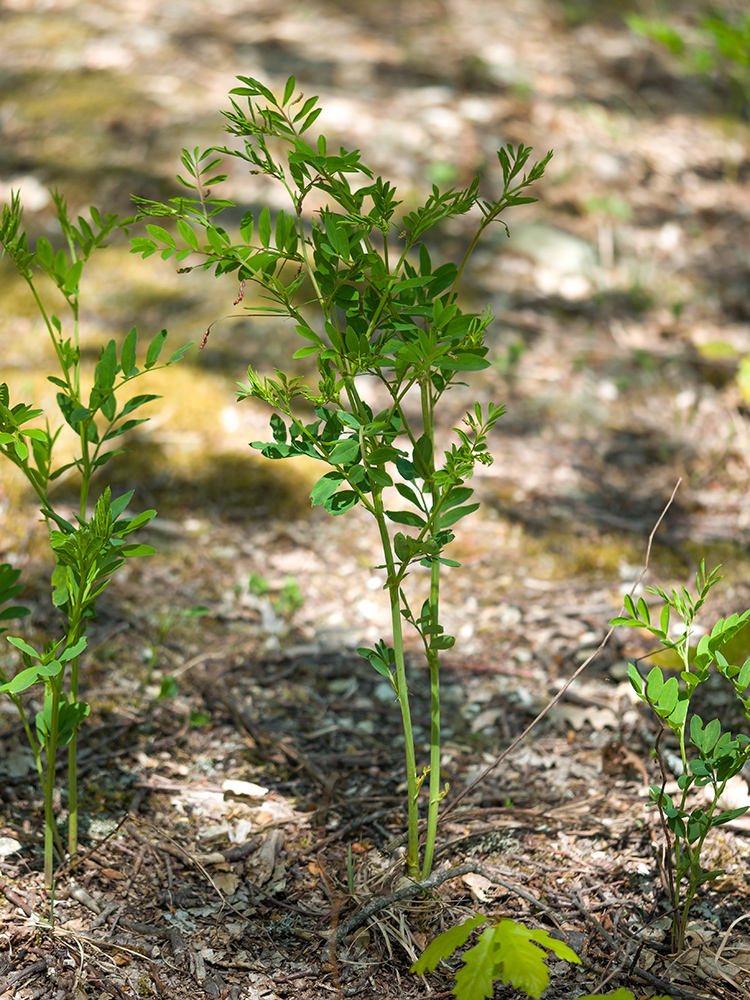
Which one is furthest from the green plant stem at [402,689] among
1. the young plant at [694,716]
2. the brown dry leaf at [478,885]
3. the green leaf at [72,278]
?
the green leaf at [72,278]

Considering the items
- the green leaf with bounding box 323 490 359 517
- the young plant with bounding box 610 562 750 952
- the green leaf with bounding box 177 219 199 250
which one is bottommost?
the young plant with bounding box 610 562 750 952

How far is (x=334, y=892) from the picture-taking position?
163 centimetres

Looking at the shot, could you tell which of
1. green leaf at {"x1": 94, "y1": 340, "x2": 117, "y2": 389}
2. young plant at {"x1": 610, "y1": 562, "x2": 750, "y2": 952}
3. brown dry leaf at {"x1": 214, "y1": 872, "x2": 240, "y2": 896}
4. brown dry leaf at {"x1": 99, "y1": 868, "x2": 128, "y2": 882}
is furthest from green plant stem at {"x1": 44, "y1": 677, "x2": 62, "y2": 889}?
young plant at {"x1": 610, "y1": 562, "x2": 750, "y2": 952}

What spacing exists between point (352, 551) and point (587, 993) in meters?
1.61

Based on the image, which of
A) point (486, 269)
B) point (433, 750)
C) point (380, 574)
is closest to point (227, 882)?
point (433, 750)

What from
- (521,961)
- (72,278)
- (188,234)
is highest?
(188,234)

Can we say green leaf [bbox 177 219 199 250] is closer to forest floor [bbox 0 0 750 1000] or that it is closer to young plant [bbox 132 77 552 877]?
young plant [bbox 132 77 552 877]

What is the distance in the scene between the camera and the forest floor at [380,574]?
156cm

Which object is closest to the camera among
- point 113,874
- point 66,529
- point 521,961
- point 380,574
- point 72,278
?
point 521,961

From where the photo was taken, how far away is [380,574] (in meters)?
2.72

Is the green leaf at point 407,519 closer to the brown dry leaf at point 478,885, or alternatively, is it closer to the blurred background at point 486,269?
the brown dry leaf at point 478,885

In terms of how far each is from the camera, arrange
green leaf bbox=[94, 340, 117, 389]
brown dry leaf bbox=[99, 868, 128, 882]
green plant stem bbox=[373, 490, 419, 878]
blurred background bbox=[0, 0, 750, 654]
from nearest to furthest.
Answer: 1. green plant stem bbox=[373, 490, 419, 878]
2. green leaf bbox=[94, 340, 117, 389]
3. brown dry leaf bbox=[99, 868, 128, 882]
4. blurred background bbox=[0, 0, 750, 654]

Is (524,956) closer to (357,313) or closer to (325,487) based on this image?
(325,487)

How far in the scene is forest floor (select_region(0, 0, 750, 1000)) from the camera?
1559 mm
